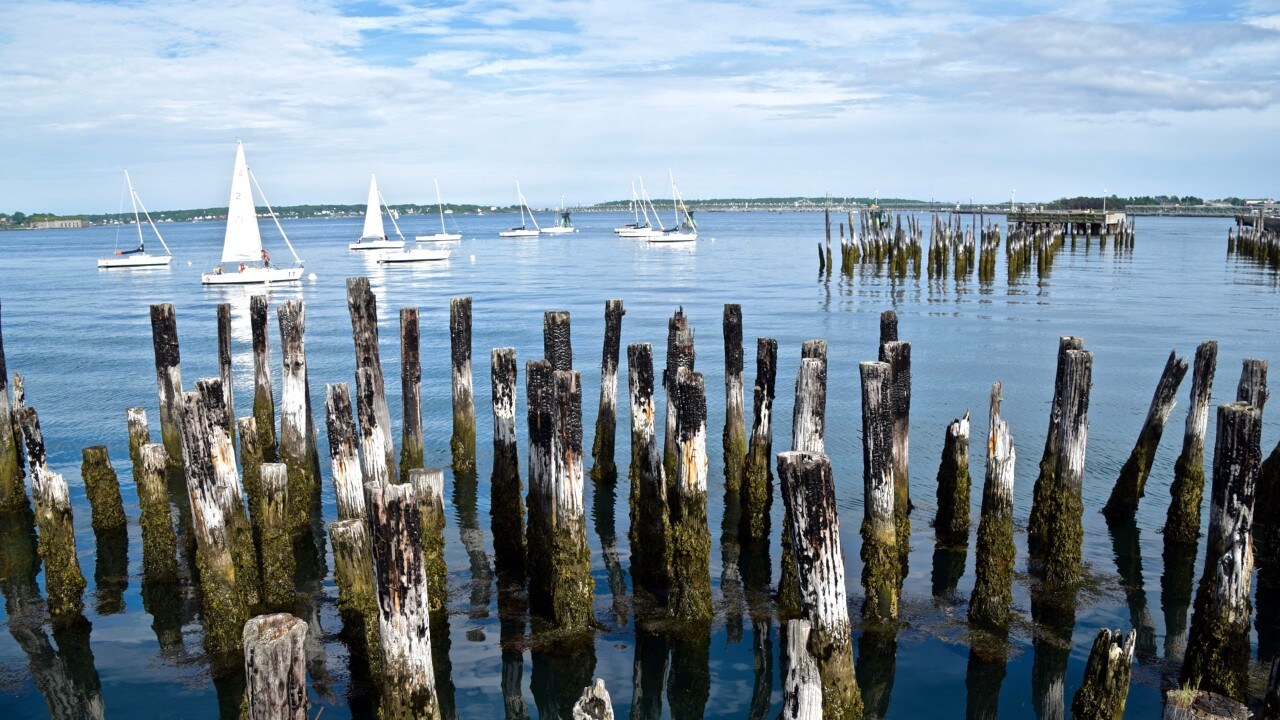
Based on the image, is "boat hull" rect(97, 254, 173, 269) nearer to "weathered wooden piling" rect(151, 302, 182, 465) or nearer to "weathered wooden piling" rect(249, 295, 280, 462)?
"weathered wooden piling" rect(249, 295, 280, 462)

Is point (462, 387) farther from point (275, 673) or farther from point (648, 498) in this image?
point (275, 673)

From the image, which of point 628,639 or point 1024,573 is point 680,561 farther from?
point 1024,573

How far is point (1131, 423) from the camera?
17.9 meters

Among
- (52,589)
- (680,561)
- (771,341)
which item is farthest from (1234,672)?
(52,589)

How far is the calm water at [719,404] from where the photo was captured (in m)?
8.93

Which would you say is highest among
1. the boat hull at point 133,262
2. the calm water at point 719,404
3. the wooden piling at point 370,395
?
the boat hull at point 133,262

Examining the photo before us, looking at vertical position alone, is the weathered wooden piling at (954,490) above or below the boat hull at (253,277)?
below

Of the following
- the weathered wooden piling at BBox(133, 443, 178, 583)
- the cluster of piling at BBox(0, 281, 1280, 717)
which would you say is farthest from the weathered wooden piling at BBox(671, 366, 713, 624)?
the weathered wooden piling at BBox(133, 443, 178, 583)

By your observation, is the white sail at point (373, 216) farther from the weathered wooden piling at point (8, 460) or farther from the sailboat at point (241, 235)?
the weathered wooden piling at point (8, 460)

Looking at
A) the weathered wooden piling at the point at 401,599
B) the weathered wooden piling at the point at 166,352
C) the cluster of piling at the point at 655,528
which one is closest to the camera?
the weathered wooden piling at the point at 401,599

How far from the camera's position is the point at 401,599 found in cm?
690

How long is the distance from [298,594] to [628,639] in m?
3.86

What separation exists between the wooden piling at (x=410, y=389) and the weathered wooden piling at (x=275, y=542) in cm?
356

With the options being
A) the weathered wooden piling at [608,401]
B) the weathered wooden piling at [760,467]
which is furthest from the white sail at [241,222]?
the weathered wooden piling at [760,467]
